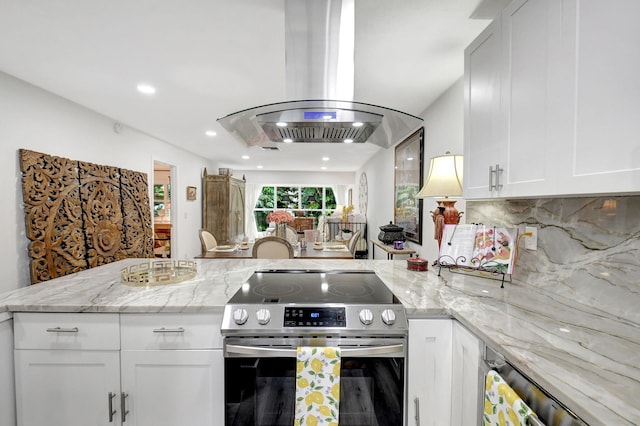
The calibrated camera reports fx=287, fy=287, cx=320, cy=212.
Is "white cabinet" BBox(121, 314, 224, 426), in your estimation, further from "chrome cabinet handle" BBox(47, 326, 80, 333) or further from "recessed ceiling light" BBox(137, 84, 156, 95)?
"recessed ceiling light" BBox(137, 84, 156, 95)

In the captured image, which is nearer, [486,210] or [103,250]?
[486,210]

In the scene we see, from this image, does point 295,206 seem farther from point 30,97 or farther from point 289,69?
point 289,69

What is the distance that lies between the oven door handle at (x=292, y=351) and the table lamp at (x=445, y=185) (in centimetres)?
86

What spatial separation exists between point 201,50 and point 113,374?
6.27 ft

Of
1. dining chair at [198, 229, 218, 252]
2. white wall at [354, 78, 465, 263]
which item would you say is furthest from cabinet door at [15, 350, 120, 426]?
dining chair at [198, 229, 218, 252]

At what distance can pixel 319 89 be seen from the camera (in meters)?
1.47

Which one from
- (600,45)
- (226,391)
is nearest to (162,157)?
(226,391)

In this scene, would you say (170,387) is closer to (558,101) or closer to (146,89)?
(558,101)

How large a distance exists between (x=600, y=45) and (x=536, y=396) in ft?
3.29

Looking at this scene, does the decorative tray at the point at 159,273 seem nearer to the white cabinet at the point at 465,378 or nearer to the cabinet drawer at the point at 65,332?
the cabinet drawer at the point at 65,332

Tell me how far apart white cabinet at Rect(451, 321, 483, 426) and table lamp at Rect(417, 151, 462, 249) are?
764mm

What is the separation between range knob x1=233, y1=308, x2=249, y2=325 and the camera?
3.92 ft

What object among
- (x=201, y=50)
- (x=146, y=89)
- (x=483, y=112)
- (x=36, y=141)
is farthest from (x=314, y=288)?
(x=36, y=141)

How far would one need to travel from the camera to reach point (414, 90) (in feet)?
8.26
